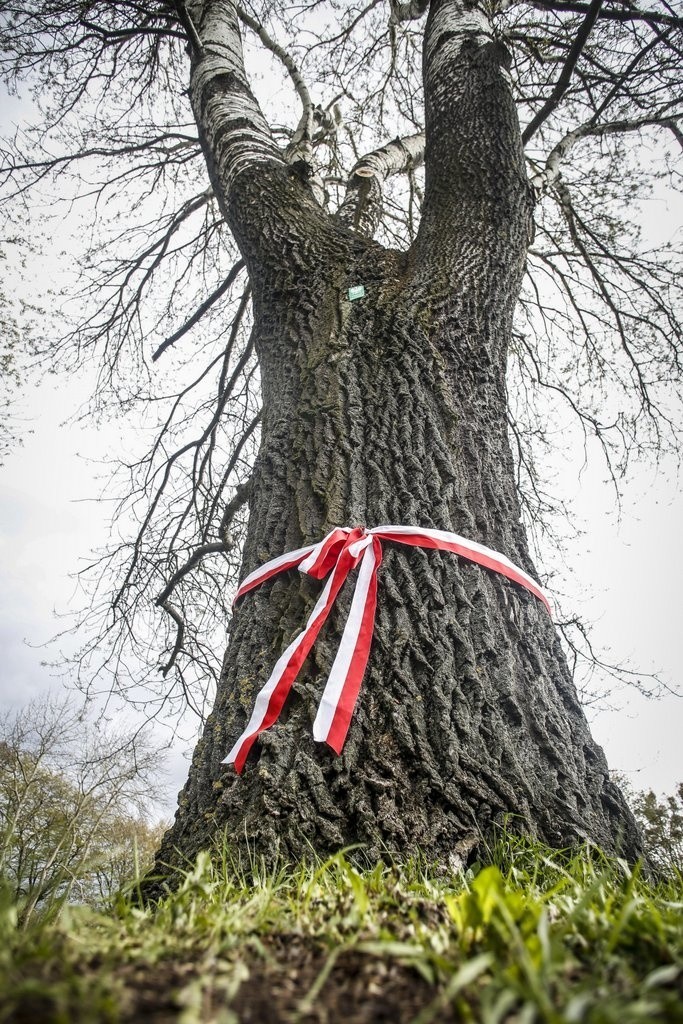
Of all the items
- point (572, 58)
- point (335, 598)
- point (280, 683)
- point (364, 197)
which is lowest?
point (280, 683)

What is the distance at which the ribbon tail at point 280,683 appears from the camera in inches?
55.8

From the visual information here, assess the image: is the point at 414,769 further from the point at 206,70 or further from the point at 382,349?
the point at 206,70

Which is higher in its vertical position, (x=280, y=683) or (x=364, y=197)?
(x=364, y=197)

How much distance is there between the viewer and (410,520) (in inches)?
72.1

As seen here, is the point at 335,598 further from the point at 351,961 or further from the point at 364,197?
the point at 364,197

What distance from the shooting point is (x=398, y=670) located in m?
1.50

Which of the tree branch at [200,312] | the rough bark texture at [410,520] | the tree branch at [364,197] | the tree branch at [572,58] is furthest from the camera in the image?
the tree branch at [200,312]

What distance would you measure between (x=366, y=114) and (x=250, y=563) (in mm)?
6546

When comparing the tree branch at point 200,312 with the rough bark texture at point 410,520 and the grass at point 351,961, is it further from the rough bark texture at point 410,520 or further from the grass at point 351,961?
the grass at point 351,961

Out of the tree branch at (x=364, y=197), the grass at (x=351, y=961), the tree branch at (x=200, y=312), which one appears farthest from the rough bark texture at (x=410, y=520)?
the tree branch at (x=200, y=312)

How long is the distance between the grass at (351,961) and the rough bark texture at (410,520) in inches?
15.1

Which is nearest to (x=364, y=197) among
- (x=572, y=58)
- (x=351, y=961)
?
(x=572, y=58)

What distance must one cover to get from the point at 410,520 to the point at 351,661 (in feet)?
1.78

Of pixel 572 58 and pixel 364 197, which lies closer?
pixel 572 58
